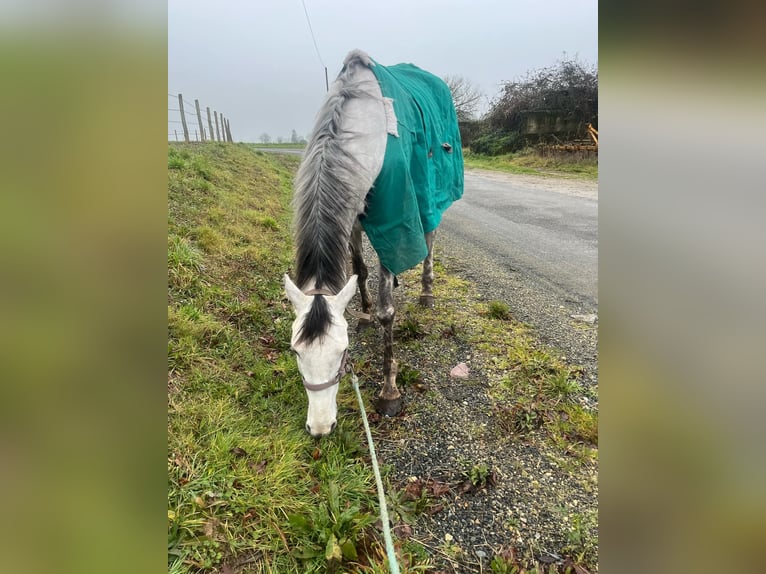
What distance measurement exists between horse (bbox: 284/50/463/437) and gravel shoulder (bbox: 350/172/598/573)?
38 centimetres

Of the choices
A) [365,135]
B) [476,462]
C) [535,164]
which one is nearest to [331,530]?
[476,462]

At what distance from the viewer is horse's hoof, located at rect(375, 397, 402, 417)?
3.09 meters

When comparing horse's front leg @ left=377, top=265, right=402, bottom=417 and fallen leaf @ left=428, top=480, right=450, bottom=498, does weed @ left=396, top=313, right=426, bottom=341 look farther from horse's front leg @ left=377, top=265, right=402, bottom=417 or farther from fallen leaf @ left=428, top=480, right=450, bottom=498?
fallen leaf @ left=428, top=480, right=450, bottom=498

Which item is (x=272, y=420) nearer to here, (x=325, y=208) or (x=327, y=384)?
(x=327, y=384)

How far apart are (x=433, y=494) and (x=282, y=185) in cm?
1205

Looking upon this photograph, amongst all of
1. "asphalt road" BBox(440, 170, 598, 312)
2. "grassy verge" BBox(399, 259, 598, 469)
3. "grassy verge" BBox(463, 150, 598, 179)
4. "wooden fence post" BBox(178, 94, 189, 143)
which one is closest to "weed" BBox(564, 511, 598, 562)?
"grassy verge" BBox(399, 259, 598, 469)

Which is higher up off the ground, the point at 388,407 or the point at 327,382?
the point at 327,382

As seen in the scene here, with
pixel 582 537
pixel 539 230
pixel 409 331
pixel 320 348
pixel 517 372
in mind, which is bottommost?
pixel 582 537

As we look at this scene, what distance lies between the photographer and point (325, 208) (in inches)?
99.5

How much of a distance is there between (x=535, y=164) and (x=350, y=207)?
67.2ft
